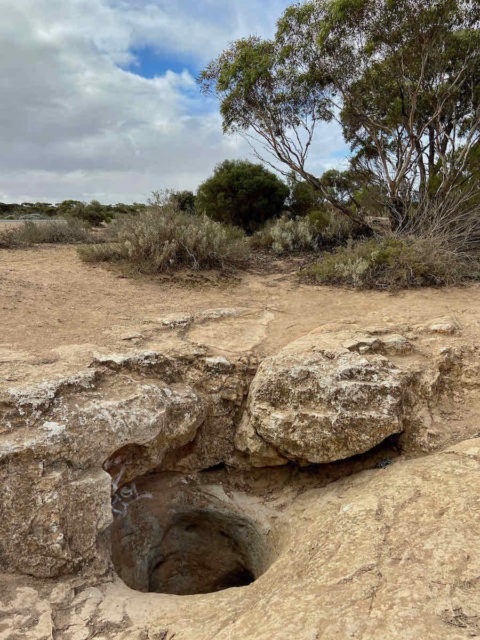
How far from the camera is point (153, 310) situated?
16.5 feet

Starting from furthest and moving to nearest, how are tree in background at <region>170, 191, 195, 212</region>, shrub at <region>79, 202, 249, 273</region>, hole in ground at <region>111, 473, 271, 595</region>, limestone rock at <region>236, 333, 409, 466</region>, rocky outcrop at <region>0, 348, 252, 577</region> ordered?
1. tree in background at <region>170, 191, 195, 212</region>
2. shrub at <region>79, 202, 249, 273</region>
3. hole in ground at <region>111, 473, 271, 595</region>
4. limestone rock at <region>236, 333, 409, 466</region>
5. rocky outcrop at <region>0, 348, 252, 577</region>

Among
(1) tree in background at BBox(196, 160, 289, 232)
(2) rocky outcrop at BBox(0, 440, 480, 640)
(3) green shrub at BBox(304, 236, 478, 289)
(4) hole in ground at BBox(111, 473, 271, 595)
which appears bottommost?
(4) hole in ground at BBox(111, 473, 271, 595)

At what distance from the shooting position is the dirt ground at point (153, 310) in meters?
3.80

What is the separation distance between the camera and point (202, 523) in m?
4.07

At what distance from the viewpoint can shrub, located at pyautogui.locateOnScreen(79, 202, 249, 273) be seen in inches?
264

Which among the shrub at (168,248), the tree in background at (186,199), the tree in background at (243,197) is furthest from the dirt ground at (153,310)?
the tree in background at (186,199)

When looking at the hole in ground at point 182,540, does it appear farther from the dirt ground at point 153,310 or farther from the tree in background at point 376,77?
the tree in background at point 376,77

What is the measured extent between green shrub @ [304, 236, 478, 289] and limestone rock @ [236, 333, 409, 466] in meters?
2.61

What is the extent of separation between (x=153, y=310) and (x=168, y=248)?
1.96 m

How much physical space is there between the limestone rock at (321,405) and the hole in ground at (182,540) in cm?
69

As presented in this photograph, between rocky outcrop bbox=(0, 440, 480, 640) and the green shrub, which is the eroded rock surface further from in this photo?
the green shrub

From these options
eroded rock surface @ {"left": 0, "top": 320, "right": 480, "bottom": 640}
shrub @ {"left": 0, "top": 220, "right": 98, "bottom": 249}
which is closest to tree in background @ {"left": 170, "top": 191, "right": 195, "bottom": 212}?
shrub @ {"left": 0, "top": 220, "right": 98, "bottom": 249}

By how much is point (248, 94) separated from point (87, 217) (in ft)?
31.5

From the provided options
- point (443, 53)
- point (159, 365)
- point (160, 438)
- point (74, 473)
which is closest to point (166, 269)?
point (159, 365)
